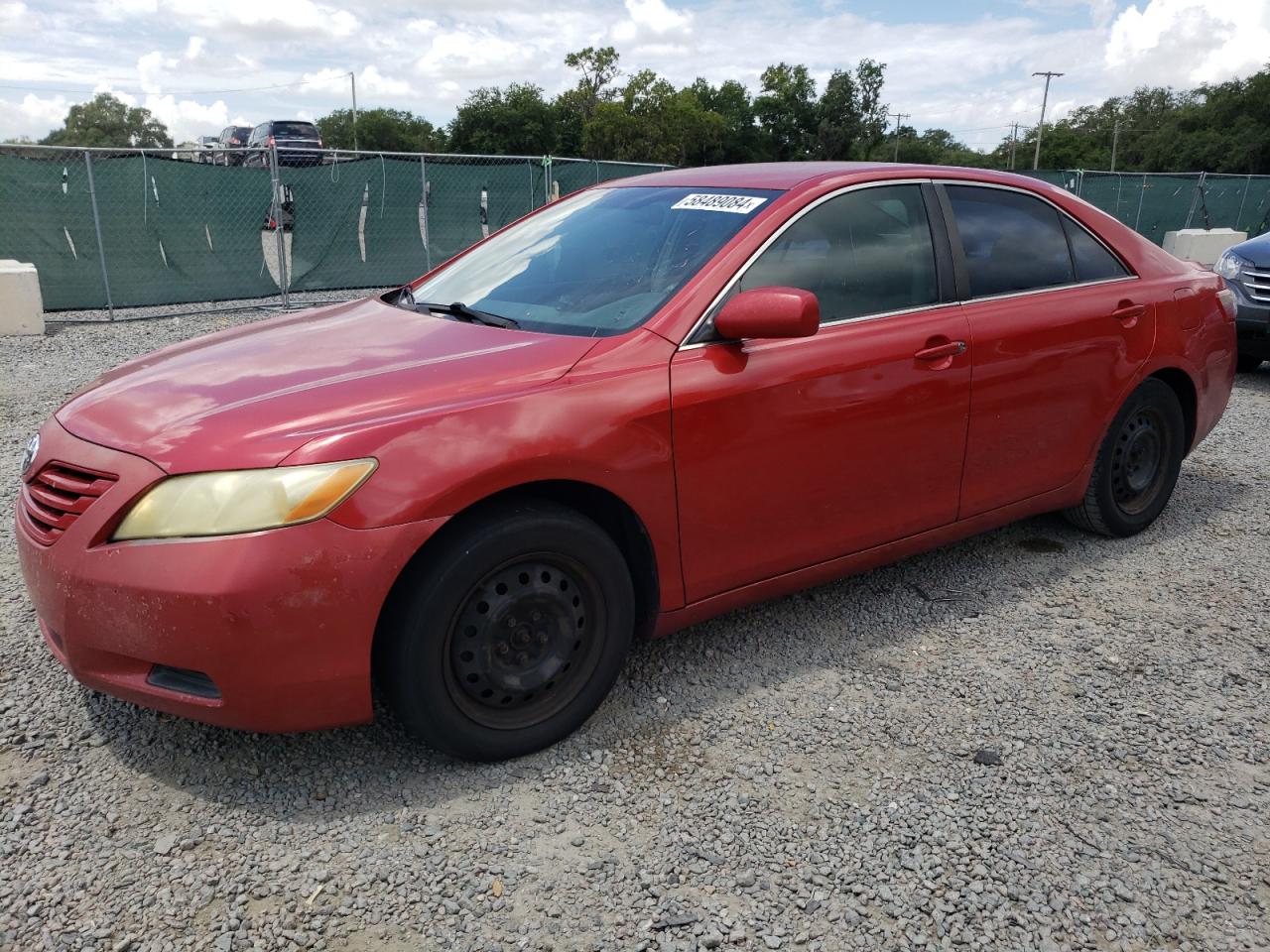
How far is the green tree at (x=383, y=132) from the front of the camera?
88963 millimetres

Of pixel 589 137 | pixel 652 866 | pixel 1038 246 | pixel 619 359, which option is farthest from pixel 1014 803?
pixel 589 137

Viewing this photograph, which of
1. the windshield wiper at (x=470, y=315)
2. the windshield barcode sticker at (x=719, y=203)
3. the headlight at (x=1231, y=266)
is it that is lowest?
the headlight at (x=1231, y=266)

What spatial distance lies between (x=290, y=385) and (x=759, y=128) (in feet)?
314

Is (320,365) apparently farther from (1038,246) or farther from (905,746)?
(1038,246)

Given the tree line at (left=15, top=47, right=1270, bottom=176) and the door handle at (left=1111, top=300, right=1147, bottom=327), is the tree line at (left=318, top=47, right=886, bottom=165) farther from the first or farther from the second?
the door handle at (left=1111, top=300, right=1147, bottom=327)

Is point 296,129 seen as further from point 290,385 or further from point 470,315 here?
point 290,385

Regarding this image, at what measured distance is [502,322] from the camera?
10.4ft

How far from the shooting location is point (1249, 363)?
908 centimetres

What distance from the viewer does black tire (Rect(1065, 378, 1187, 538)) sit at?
14.3 ft

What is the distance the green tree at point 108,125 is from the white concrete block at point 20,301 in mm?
98938

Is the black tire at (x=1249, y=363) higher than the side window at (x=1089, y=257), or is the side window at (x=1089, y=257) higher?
the side window at (x=1089, y=257)

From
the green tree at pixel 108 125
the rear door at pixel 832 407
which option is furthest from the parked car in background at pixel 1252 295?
the green tree at pixel 108 125

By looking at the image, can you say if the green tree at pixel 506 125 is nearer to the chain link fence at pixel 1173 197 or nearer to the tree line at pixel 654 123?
the tree line at pixel 654 123

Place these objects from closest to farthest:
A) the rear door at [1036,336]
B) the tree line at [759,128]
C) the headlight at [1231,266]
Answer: the rear door at [1036,336] < the headlight at [1231,266] < the tree line at [759,128]
